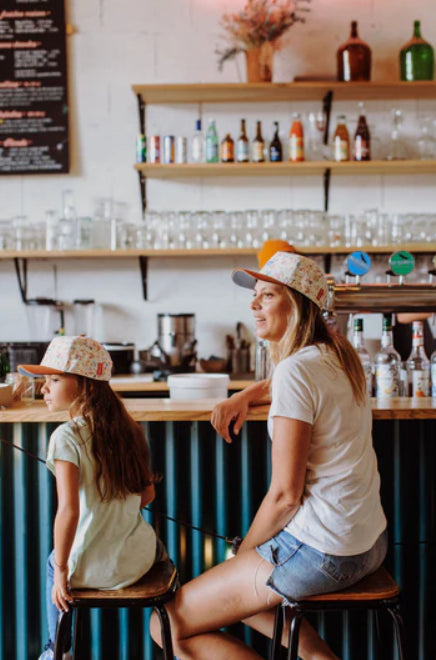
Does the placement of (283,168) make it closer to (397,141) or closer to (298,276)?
(397,141)

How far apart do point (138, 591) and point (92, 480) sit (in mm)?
264

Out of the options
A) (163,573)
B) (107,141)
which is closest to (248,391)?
(163,573)

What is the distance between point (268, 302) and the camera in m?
1.92

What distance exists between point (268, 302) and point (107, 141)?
3113mm

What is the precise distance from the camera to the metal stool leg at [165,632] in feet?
5.75

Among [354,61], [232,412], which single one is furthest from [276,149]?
[232,412]

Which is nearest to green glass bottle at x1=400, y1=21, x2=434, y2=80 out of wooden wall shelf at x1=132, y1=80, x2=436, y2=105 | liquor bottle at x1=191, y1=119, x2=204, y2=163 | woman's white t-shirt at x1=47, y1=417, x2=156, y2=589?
wooden wall shelf at x1=132, y1=80, x2=436, y2=105

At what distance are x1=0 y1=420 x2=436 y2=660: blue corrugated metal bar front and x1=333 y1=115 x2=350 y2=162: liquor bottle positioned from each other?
8.17 ft

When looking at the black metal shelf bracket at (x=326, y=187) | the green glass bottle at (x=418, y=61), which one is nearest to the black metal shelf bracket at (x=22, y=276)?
the black metal shelf bracket at (x=326, y=187)

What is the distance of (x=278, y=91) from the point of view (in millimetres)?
4496

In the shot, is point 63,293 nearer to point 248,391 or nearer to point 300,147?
point 300,147

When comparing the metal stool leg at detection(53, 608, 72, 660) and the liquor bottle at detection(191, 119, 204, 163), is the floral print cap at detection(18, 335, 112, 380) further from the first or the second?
the liquor bottle at detection(191, 119, 204, 163)

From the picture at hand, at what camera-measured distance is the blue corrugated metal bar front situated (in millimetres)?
2262

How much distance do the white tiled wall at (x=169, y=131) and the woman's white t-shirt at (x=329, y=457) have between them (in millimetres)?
2970
